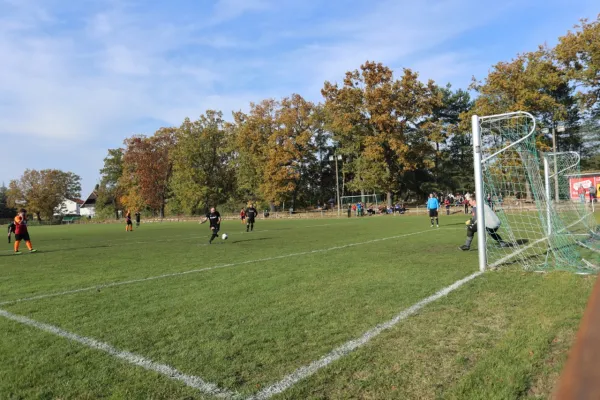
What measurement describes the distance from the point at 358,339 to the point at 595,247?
8.99 m

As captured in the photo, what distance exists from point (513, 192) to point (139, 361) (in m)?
10.7

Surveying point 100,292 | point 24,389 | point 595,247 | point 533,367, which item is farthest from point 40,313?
point 595,247

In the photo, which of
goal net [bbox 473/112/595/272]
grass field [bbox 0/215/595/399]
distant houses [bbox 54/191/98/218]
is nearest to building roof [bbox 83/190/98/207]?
distant houses [bbox 54/191/98/218]

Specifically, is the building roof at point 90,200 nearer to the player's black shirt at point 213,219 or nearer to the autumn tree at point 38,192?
the autumn tree at point 38,192

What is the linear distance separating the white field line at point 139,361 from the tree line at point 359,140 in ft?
133

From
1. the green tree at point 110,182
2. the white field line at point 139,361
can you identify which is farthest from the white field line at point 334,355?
the green tree at point 110,182

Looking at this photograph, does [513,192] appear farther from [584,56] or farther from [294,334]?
[584,56]

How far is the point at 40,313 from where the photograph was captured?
6047mm

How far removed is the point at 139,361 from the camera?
4090mm

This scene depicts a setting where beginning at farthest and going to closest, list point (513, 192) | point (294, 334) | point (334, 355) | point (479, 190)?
1. point (513, 192)
2. point (479, 190)
3. point (294, 334)
4. point (334, 355)

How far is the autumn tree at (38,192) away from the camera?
79131 millimetres

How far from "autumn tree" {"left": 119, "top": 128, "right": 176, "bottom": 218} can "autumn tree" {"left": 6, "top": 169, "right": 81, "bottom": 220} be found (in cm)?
2354

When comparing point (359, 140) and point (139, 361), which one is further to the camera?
point (359, 140)

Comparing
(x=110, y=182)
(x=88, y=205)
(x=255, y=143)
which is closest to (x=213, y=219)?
(x=255, y=143)
